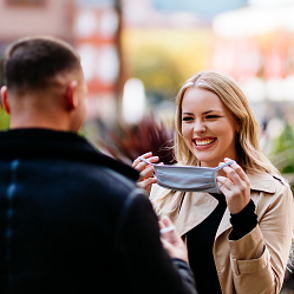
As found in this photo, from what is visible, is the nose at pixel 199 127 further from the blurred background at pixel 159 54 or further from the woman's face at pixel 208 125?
the blurred background at pixel 159 54

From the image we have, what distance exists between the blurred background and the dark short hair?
1.78m

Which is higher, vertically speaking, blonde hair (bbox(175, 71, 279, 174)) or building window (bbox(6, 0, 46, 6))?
building window (bbox(6, 0, 46, 6))

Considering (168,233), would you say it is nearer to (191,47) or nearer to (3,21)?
(3,21)

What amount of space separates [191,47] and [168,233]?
23358mm

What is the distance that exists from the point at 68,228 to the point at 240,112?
145cm

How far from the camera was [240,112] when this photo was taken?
2740mm

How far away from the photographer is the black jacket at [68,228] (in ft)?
5.17

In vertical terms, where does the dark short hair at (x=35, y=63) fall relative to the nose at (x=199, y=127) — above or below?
above

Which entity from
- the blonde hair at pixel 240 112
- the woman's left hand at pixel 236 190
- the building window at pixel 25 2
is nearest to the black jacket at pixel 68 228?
the woman's left hand at pixel 236 190

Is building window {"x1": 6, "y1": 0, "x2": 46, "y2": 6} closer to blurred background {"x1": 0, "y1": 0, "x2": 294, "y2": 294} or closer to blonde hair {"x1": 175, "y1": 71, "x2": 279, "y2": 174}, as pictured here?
blurred background {"x1": 0, "y1": 0, "x2": 294, "y2": 294}

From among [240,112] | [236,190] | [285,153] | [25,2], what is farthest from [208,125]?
[25,2]

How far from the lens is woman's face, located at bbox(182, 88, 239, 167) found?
2.71 meters

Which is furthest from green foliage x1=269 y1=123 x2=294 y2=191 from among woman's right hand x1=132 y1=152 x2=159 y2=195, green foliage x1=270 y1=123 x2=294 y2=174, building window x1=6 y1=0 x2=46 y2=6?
building window x1=6 y1=0 x2=46 y2=6

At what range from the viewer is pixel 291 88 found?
30.9ft
